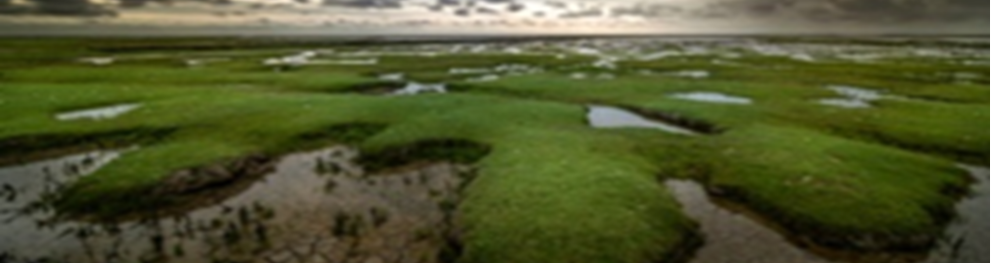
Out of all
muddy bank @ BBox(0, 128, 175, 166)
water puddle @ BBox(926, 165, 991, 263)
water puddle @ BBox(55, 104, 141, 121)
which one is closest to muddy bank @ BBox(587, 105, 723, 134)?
water puddle @ BBox(926, 165, 991, 263)

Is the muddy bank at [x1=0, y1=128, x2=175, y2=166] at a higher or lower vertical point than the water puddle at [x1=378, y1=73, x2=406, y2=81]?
lower

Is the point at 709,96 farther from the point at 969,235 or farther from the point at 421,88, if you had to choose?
the point at 969,235

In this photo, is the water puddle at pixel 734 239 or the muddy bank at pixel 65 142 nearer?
the water puddle at pixel 734 239

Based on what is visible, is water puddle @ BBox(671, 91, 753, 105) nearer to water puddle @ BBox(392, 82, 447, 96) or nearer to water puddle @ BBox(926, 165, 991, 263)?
water puddle @ BBox(392, 82, 447, 96)

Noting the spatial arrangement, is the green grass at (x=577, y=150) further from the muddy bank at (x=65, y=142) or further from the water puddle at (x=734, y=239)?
the water puddle at (x=734, y=239)

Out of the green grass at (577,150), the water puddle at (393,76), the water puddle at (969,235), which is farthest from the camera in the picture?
the water puddle at (393,76)

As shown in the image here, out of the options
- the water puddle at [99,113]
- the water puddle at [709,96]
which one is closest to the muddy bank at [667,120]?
the water puddle at [709,96]

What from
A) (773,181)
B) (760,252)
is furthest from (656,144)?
(760,252)

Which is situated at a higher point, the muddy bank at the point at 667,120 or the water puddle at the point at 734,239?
the muddy bank at the point at 667,120
